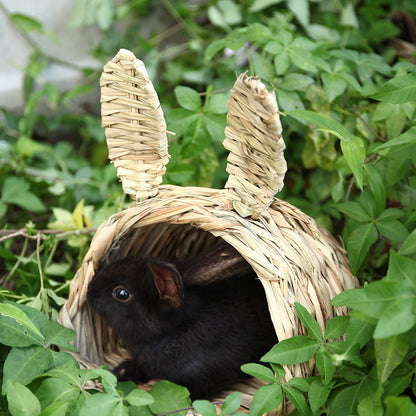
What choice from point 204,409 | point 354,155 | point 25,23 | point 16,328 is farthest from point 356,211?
point 25,23

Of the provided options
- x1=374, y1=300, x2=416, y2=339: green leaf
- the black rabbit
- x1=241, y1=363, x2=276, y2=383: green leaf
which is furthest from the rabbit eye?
x1=374, y1=300, x2=416, y2=339: green leaf

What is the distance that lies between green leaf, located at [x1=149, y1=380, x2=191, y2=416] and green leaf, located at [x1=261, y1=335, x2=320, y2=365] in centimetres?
30

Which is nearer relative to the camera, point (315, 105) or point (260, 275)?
point (260, 275)

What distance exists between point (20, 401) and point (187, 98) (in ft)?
3.68

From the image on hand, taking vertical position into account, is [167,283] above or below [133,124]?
below

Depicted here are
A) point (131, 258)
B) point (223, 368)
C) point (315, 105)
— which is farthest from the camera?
point (315, 105)

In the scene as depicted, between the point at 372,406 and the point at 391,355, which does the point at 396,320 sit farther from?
the point at 372,406

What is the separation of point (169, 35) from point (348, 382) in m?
2.42

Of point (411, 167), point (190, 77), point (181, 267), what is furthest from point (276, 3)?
point (181, 267)

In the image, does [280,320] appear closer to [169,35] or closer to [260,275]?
[260,275]

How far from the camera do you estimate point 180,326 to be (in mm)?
1714

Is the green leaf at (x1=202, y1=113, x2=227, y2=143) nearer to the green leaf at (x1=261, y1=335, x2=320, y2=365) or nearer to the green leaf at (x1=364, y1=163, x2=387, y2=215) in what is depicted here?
the green leaf at (x1=364, y1=163, x2=387, y2=215)

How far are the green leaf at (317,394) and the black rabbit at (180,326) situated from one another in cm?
42

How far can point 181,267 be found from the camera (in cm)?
184
